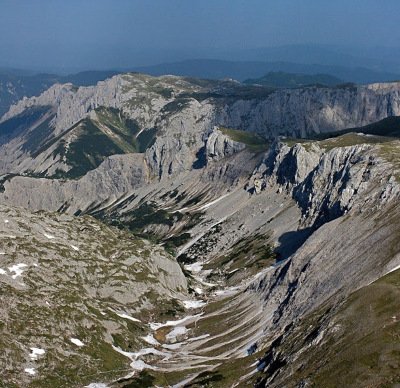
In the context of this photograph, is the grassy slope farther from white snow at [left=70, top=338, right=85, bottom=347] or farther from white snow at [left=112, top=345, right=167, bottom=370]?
white snow at [left=70, top=338, right=85, bottom=347]

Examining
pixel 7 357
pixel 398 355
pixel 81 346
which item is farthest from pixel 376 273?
pixel 7 357

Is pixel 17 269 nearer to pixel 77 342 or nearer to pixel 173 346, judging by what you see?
pixel 77 342

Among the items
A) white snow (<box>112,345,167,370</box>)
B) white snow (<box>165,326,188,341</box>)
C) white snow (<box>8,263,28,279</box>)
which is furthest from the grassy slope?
white snow (<box>8,263,28,279</box>)

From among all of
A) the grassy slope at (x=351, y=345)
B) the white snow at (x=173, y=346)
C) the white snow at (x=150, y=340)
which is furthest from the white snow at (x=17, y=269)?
the grassy slope at (x=351, y=345)

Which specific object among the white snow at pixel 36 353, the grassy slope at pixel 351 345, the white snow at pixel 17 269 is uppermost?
the grassy slope at pixel 351 345

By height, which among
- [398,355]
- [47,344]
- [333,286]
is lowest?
[47,344]

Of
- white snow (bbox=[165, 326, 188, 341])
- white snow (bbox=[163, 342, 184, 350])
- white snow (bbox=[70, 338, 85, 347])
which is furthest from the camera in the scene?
white snow (bbox=[165, 326, 188, 341])

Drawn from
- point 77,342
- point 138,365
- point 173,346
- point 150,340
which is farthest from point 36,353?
point 173,346

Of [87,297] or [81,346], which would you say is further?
[87,297]

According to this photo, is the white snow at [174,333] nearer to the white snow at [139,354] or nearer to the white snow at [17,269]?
the white snow at [139,354]

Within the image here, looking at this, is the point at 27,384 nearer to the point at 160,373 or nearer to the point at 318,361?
the point at 160,373

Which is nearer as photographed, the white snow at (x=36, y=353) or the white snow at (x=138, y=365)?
the white snow at (x=36, y=353)
